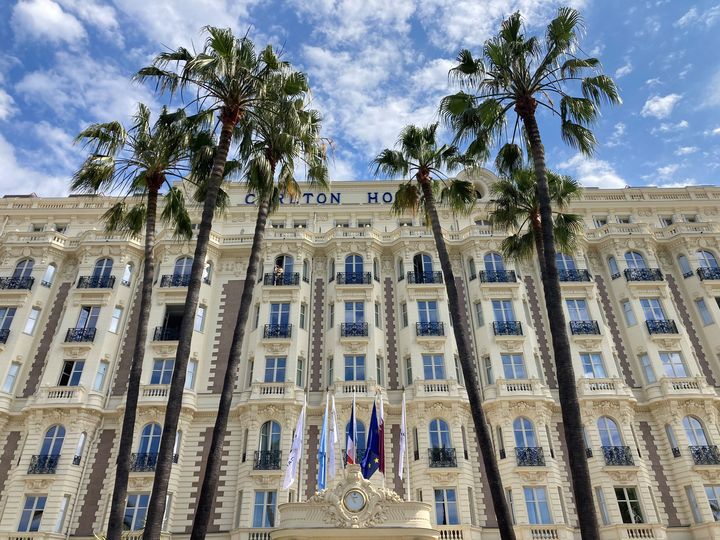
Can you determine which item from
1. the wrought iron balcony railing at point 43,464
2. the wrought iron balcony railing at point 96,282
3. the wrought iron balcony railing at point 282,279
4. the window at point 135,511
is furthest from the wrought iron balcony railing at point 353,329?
the wrought iron balcony railing at point 43,464

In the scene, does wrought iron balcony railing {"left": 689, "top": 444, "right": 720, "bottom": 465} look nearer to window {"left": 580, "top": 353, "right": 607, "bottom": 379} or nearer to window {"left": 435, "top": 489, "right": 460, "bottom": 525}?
window {"left": 580, "top": 353, "right": 607, "bottom": 379}

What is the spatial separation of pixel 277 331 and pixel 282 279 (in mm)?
3978

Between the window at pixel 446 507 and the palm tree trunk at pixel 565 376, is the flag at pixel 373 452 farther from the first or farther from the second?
the palm tree trunk at pixel 565 376

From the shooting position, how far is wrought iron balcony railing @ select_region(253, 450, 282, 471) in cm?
2841

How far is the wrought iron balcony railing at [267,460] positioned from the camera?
28.4m

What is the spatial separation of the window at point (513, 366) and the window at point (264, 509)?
1462 cm

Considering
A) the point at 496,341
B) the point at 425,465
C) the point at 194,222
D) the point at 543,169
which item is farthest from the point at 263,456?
the point at 543,169

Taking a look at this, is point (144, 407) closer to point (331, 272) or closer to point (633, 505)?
point (331, 272)

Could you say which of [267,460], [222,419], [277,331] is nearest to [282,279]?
[277,331]

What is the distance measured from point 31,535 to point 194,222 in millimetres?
20784

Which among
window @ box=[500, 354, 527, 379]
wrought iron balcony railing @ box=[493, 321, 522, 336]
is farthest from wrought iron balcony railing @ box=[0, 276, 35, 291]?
window @ box=[500, 354, 527, 379]

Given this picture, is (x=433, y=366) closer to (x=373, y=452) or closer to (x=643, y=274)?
(x=373, y=452)

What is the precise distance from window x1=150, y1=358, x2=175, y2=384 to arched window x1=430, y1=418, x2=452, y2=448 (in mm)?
15298

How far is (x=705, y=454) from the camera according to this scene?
2883 cm
